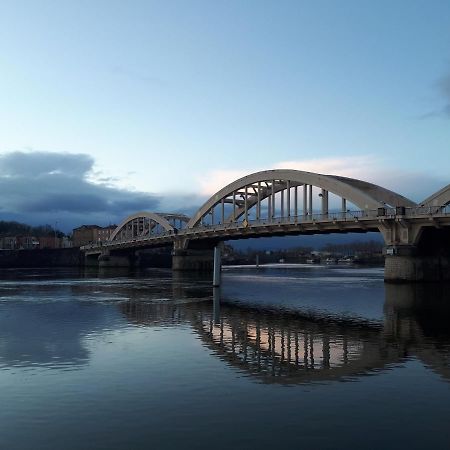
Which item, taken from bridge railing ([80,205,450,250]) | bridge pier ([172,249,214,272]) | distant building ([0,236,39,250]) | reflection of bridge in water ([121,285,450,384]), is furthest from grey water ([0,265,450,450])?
distant building ([0,236,39,250])

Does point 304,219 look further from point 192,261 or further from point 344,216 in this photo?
point 192,261

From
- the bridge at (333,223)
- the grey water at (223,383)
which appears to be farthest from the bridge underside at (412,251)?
the grey water at (223,383)

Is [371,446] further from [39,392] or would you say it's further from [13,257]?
[13,257]

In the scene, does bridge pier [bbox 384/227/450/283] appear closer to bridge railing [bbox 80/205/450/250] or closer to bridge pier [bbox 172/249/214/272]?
bridge railing [bbox 80/205/450/250]

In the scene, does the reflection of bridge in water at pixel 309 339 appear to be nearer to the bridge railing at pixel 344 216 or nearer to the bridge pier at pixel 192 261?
the bridge railing at pixel 344 216

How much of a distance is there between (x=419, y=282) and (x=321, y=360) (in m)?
40.9

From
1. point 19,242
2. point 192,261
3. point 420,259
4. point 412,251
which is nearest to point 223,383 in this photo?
point 412,251

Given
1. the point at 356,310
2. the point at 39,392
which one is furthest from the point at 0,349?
the point at 356,310

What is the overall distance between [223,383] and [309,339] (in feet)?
24.3

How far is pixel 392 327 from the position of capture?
2233cm

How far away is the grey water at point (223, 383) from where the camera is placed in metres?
8.89

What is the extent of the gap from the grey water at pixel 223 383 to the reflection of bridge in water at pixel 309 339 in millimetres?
65

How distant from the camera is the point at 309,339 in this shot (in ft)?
62.5

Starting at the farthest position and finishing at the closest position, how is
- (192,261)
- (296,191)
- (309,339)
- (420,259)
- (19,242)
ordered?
(19,242) < (192,261) < (296,191) < (420,259) < (309,339)
